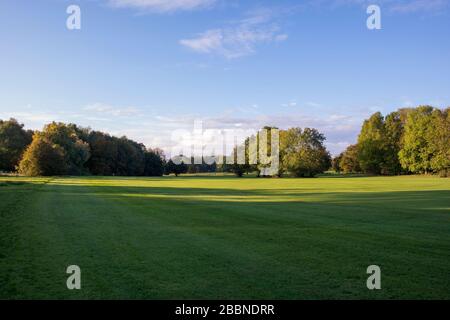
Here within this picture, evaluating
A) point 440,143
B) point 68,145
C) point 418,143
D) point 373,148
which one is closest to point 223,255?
point 440,143

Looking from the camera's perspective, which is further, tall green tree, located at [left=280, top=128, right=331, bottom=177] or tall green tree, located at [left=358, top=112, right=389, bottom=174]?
tall green tree, located at [left=358, top=112, right=389, bottom=174]

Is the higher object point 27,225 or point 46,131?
point 46,131

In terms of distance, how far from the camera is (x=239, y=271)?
852cm

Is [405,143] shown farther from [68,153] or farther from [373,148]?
[68,153]

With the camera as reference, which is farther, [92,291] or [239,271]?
[239,271]

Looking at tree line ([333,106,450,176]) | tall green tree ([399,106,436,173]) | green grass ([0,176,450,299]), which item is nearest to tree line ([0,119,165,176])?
tree line ([333,106,450,176])

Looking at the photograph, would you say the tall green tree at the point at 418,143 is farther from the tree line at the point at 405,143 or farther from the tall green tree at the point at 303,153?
the tall green tree at the point at 303,153

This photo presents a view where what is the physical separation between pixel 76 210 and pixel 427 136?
92.7 m

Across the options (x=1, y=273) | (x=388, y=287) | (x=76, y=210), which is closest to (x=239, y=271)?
(x=388, y=287)

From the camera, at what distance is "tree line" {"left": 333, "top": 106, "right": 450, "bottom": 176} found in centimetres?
8975

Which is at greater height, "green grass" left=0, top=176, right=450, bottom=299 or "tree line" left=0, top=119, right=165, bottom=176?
"tree line" left=0, top=119, right=165, bottom=176

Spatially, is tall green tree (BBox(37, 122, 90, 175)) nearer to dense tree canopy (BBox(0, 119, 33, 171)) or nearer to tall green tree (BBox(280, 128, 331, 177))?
dense tree canopy (BBox(0, 119, 33, 171))

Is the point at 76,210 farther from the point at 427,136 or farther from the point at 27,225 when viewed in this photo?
the point at 427,136

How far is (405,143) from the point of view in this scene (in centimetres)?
10038
